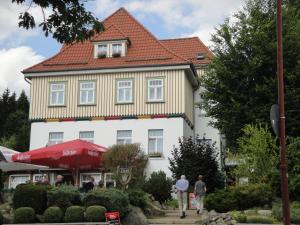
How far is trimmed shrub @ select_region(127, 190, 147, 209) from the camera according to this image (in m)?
22.1

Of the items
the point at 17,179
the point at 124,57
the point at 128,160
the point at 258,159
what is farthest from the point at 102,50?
the point at 258,159

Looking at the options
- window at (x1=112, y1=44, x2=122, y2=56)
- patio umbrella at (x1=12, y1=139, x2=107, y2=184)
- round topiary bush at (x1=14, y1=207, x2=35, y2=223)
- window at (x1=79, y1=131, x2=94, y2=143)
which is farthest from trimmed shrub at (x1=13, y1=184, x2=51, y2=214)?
window at (x1=112, y1=44, x2=122, y2=56)

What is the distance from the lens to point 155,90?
3562cm

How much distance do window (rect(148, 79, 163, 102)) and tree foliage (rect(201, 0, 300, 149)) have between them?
17.8ft

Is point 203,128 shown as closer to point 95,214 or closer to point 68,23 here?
point 95,214

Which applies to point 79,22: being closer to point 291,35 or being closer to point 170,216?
point 170,216

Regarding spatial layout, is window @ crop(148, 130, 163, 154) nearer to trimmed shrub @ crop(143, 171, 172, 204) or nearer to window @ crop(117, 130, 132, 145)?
window @ crop(117, 130, 132, 145)

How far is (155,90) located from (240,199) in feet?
46.5

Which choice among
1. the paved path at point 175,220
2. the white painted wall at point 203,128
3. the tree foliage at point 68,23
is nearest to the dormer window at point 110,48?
the white painted wall at point 203,128

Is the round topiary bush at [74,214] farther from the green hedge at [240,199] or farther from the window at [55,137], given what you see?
the window at [55,137]

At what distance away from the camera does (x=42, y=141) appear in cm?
3644

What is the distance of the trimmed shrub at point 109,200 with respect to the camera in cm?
1975

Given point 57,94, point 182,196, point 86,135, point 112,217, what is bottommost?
Answer: point 112,217

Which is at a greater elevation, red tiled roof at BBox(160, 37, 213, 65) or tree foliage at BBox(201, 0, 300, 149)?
red tiled roof at BBox(160, 37, 213, 65)
